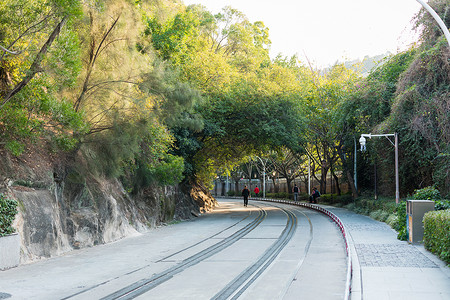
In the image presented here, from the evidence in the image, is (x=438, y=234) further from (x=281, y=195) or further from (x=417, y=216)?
(x=281, y=195)

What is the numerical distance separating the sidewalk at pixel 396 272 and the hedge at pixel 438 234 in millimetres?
235

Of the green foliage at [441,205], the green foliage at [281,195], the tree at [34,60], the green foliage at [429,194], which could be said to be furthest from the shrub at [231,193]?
the tree at [34,60]

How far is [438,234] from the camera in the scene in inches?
458

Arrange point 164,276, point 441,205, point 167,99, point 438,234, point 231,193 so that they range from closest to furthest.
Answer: point 164,276 → point 438,234 → point 441,205 → point 167,99 → point 231,193

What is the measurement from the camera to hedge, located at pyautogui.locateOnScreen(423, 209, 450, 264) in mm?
10586

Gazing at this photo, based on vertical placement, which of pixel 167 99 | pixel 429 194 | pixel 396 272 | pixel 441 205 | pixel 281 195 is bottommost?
pixel 396 272

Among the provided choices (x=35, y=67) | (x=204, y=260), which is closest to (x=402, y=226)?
(x=204, y=260)

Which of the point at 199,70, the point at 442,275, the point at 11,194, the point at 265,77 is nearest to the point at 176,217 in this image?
the point at 199,70

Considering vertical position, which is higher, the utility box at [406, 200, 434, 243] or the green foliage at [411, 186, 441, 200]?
the green foliage at [411, 186, 441, 200]

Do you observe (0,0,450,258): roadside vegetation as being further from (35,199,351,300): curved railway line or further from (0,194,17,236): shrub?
(35,199,351,300): curved railway line

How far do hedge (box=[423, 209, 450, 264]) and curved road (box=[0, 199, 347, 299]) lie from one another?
2.39 m

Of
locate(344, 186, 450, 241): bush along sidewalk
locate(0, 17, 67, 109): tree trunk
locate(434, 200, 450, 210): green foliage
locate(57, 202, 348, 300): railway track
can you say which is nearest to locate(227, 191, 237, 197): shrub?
locate(344, 186, 450, 241): bush along sidewalk

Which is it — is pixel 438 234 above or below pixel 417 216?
Answer: below

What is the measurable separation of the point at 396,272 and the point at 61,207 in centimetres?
1123
